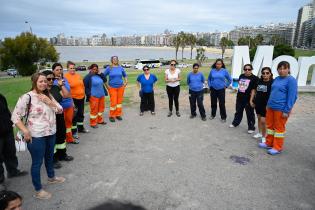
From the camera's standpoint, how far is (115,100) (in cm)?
739

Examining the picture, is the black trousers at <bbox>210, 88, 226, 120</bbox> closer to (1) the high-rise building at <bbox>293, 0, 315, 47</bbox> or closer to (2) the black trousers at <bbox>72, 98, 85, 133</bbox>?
(2) the black trousers at <bbox>72, 98, 85, 133</bbox>

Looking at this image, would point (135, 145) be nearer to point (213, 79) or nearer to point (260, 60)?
point (213, 79)

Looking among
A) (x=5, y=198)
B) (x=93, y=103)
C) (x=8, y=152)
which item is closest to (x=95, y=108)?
(x=93, y=103)

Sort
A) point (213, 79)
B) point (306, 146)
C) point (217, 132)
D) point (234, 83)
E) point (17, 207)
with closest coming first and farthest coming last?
point (17, 207) → point (306, 146) → point (217, 132) → point (213, 79) → point (234, 83)

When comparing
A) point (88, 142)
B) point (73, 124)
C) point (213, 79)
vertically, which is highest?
point (213, 79)

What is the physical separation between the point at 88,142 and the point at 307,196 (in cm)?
432

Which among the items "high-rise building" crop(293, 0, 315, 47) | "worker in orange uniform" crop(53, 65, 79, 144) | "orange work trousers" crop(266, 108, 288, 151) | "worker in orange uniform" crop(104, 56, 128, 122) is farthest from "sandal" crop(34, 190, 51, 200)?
"high-rise building" crop(293, 0, 315, 47)

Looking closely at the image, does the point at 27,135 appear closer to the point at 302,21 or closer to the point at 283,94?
the point at 283,94

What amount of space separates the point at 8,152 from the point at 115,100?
12.0 ft

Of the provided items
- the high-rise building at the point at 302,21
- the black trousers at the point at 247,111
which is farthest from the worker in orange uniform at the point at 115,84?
the high-rise building at the point at 302,21

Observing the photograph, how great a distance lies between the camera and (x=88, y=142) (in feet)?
18.8

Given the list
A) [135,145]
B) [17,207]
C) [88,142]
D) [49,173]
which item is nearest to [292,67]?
[135,145]

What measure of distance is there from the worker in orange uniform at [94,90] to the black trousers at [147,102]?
176 centimetres

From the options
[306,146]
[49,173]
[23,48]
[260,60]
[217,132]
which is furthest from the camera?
[23,48]
